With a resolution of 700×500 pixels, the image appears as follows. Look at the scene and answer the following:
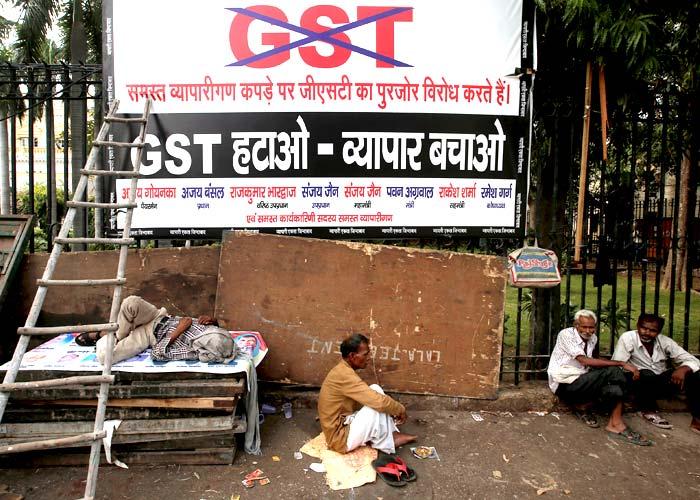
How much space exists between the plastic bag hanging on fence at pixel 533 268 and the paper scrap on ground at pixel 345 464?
6.31 ft

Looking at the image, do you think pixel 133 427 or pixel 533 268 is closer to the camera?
pixel 133 427

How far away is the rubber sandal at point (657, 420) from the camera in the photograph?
13.9 ft

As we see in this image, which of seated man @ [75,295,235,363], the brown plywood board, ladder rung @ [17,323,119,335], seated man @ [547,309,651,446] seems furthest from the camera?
the brown plywood board

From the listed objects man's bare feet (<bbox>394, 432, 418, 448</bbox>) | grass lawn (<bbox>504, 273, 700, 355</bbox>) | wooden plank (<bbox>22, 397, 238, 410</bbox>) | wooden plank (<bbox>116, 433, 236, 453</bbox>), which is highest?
wooden plank (<bbox>22, 397, 238, 410</bbox>)

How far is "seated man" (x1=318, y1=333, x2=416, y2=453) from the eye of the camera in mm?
3510

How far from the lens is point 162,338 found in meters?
3.73

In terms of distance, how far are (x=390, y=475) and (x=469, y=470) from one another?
0.62m

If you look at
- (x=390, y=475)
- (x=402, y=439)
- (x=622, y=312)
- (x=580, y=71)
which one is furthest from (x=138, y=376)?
(x=622, y=312)

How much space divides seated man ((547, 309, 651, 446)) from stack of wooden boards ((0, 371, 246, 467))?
9.25 ft

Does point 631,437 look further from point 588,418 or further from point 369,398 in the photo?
point 369,398

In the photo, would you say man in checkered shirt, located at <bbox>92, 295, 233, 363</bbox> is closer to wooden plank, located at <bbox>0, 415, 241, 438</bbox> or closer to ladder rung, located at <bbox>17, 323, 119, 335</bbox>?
wooden plank, located at <bbox>0, 415, 241, 438</bbox>

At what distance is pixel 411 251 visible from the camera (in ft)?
14.3

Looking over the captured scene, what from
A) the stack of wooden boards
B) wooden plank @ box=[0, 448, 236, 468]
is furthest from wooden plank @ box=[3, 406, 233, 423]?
wooden plank @ box=[0, 448, 236, 468]

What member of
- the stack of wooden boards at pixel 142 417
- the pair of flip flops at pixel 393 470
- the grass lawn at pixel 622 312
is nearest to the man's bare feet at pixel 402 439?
the pair of flip flops at pixel 393 470
